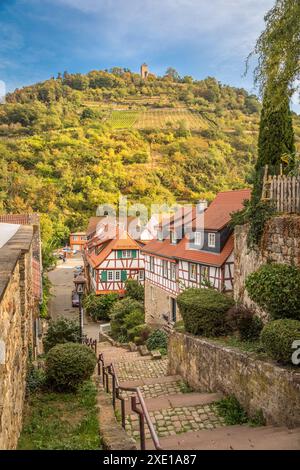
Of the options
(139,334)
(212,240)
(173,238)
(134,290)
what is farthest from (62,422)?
(134,290)

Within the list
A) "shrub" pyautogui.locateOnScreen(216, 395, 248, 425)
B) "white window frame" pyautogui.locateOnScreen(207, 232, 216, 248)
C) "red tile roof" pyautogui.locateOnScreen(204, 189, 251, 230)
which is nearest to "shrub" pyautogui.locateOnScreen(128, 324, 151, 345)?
"white window frame" pyautogui.locateOnScreen(207, 232, 216, 248)

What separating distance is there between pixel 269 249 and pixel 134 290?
800 inches

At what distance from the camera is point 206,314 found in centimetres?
1003

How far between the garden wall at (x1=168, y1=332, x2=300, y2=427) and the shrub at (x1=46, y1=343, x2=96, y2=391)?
9.51ft

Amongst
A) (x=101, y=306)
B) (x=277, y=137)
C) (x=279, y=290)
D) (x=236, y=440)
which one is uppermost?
(x=277, y=137)

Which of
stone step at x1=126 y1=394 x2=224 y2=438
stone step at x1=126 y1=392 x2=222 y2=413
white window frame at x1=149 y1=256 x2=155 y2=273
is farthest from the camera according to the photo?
white window frame at x1=149 y1=256 x2=155 y2=273

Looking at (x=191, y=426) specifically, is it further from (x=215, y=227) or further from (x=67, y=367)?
(x=215, y=227)

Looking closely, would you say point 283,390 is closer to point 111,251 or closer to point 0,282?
point 0,282

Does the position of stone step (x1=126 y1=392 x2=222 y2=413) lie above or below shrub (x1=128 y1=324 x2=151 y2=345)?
above

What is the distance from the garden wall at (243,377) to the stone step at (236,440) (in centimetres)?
48

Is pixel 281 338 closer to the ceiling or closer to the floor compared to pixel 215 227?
closer to the floor

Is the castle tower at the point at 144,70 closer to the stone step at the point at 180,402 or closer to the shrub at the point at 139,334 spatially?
the shrub at the point at 139,334

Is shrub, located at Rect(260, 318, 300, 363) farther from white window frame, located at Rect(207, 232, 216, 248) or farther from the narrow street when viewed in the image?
the narrow street

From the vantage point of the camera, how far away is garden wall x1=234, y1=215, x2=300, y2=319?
8.43 metres
